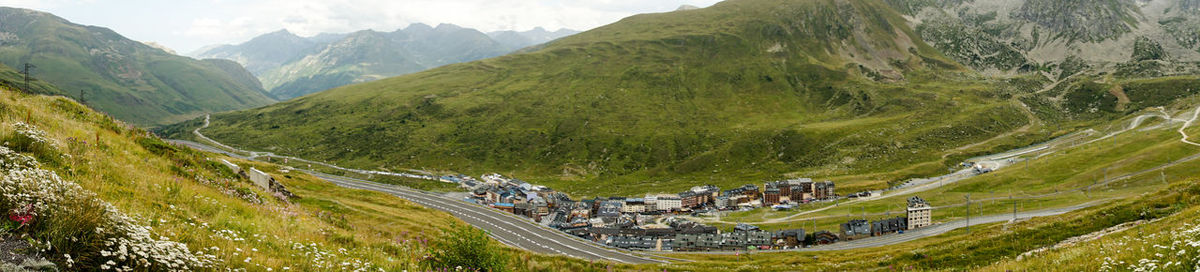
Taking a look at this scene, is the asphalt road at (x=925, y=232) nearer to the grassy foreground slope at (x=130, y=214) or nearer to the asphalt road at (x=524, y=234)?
the asphalt road at (x=524, y=234)

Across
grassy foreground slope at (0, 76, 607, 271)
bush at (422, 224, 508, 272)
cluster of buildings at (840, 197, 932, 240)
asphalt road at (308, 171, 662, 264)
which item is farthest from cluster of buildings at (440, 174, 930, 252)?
grassy foreground slope at (0, 76, 607, 271)

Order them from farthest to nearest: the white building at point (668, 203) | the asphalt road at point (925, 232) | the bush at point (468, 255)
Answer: the white building at point (668, 203) → the asphalt road at point (925, 232) → the bush at point (468, 255)

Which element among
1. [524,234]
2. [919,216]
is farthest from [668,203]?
[919,216]

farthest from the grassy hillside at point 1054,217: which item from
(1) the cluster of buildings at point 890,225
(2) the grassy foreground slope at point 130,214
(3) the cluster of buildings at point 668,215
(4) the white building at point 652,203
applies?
(4) the white building at point 652,203

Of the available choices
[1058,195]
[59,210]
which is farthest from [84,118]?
[1058,195]

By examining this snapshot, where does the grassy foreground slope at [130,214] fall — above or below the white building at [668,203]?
above

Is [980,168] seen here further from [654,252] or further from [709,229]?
[654,252]
